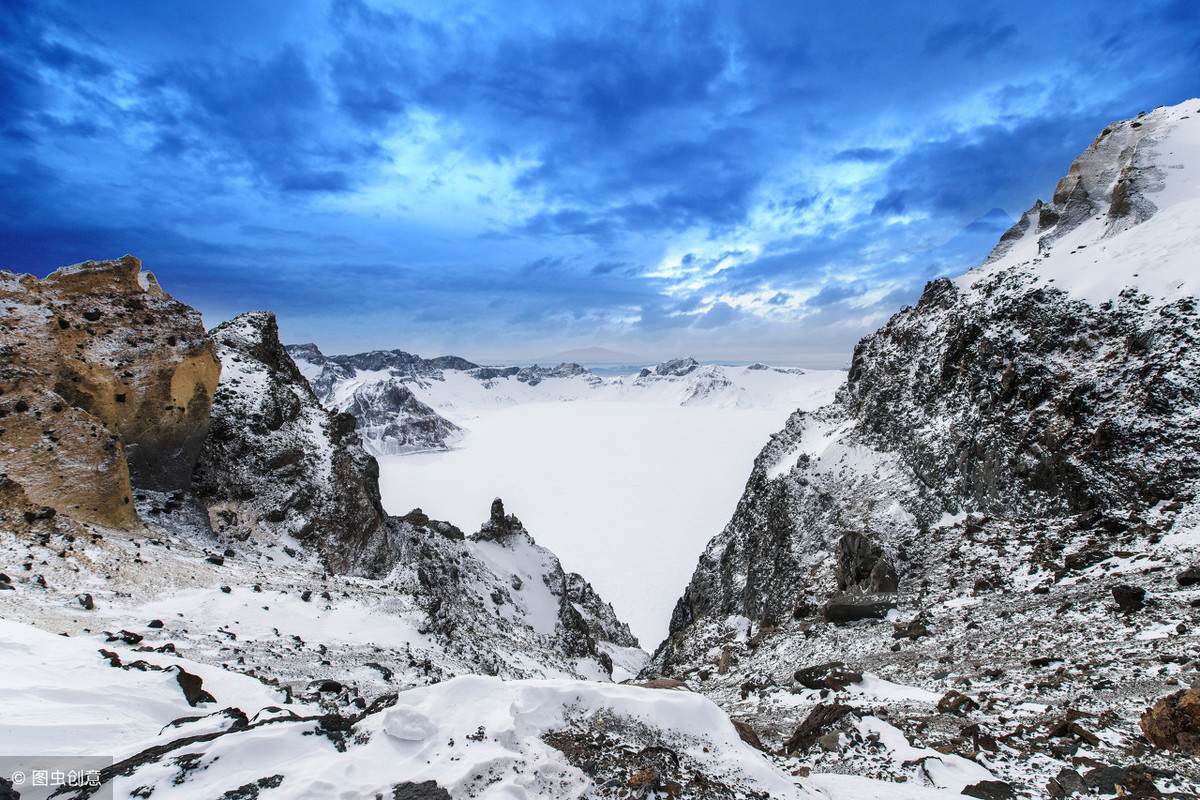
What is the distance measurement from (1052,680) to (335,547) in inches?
871

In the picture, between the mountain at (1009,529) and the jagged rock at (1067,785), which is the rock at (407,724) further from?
the jagged rock at (1067,785)

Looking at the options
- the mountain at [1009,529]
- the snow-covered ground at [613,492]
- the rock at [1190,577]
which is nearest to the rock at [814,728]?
the mountain at [1009,529]

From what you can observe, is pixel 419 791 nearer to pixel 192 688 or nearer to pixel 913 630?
pixel 192 688

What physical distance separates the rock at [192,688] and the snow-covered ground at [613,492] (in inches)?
1495

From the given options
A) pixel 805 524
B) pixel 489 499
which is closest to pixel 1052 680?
pixel 805 524

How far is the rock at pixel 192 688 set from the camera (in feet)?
21.9

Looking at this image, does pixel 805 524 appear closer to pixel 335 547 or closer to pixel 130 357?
pixel 335 547

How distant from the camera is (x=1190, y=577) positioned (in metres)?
10.1

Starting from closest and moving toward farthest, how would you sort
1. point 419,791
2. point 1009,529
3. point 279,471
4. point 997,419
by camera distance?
point 419,791 → point 1009,529 → point 997,419 → point 279,471

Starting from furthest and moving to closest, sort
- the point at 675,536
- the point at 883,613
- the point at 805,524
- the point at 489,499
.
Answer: the point at 489,499 → the point at 675,536 → the point at 805,524 → the point at 883,613

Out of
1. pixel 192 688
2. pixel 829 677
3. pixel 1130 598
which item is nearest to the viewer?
pixel 192 688

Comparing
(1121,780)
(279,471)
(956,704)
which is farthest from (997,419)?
(279,471)

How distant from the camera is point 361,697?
29.3 ft

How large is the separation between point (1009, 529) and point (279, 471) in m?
27.6
